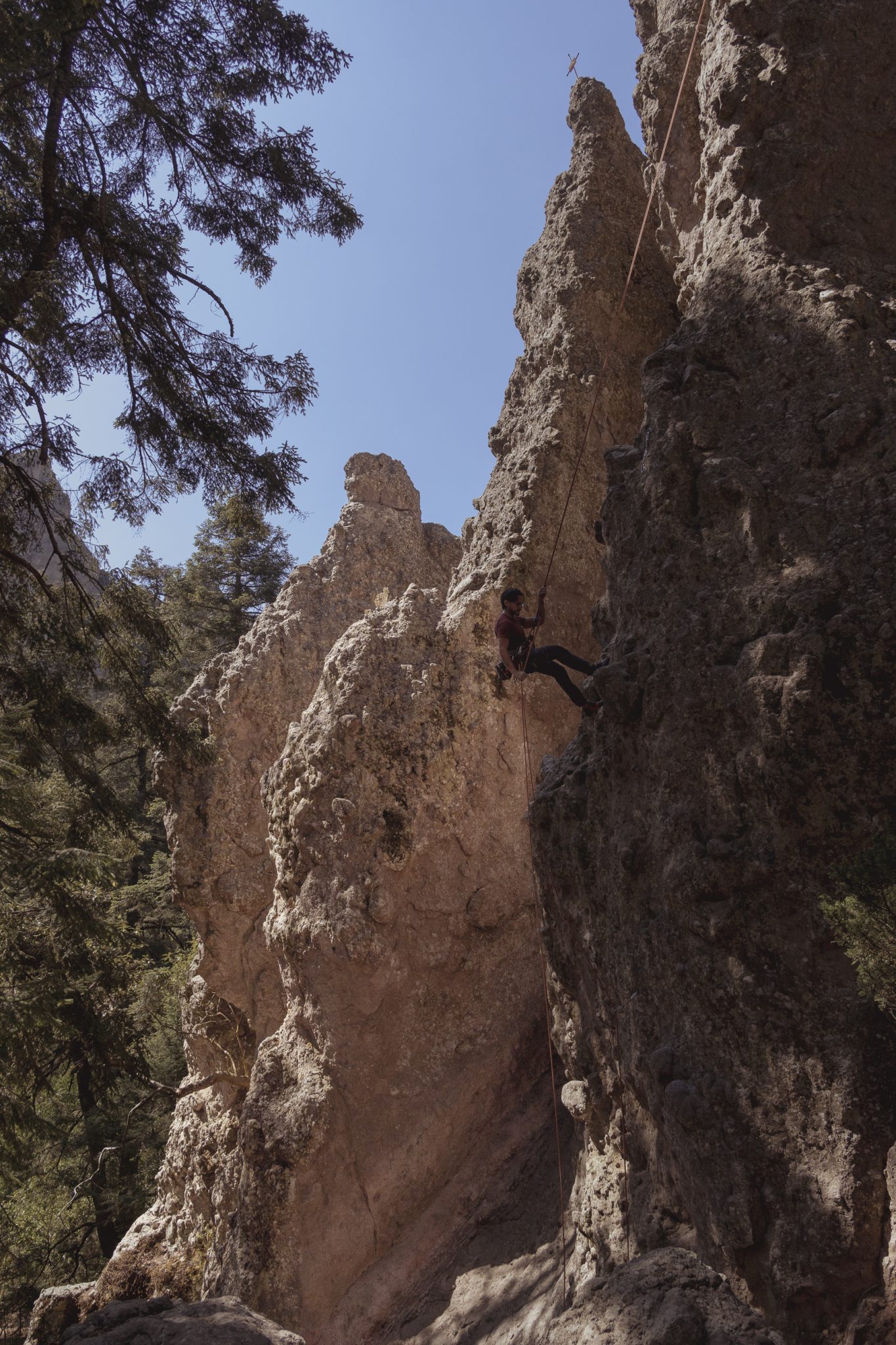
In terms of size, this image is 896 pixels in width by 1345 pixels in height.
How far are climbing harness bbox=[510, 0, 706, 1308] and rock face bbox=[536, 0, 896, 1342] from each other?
14 centimetres

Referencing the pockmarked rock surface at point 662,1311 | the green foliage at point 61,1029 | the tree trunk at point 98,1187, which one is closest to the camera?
the pockmarked rock surface at point 662,1311

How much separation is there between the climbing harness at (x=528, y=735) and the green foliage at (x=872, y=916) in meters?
2.20

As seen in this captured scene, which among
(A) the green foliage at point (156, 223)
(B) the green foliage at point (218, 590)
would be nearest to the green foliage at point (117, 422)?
(A) the green foliage at point (156, 223)

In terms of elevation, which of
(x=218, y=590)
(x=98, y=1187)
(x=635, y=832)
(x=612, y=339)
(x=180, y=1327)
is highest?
(x=218, y=590)

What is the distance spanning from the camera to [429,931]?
8.72m

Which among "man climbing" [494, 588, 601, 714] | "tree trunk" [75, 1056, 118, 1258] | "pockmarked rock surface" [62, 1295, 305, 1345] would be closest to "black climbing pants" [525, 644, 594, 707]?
"man climbing" [494, 588, 601, 714]

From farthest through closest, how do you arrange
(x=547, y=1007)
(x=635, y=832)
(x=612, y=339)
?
1. (x=612, y=339)
2. (x=547, y=1007)
3. (x=635, y=832)

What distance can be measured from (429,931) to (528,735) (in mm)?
2191

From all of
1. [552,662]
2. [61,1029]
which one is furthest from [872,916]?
[61,1029]

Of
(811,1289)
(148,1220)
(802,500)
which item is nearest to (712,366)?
(802,500)

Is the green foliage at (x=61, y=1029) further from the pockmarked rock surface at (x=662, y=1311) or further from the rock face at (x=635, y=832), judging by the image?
the pockmarked rock surface at (x=662, y=1311)

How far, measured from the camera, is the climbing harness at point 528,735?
5613 millimetres

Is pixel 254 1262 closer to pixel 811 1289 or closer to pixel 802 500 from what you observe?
pixel 811 1289

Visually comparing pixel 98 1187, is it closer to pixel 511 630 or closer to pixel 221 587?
pixel 511 630
